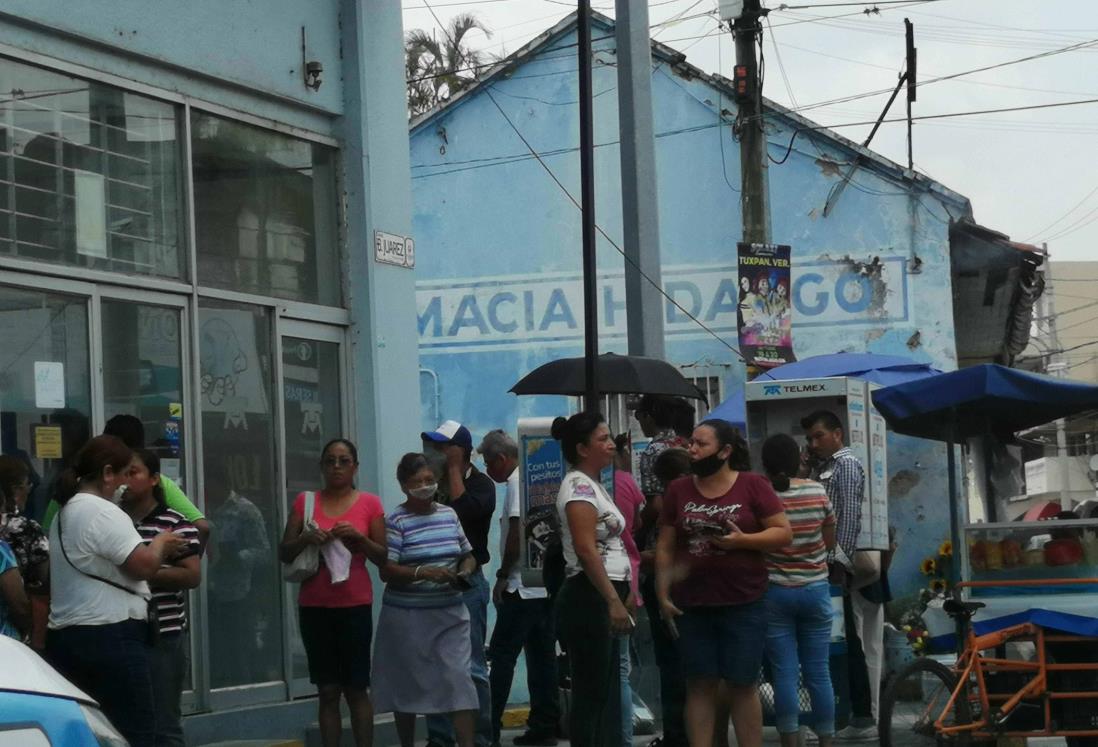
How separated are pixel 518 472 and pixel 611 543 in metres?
2.52

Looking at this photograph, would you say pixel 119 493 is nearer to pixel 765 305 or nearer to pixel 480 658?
pixel 480 658

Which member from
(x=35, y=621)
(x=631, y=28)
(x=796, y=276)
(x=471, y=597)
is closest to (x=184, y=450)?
(x=471, y=597)

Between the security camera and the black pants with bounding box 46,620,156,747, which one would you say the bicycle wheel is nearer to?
the black pants with bounding box 46,620,156,747

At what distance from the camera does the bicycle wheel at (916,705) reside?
9.36 meters

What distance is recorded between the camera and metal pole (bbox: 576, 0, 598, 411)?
911 centimetres

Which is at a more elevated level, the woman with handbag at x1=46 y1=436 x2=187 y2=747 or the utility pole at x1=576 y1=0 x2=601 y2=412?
the utility pole at x1=576 y1=0 x2=601 y2=412

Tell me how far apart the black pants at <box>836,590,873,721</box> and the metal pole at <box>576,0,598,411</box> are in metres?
2.94

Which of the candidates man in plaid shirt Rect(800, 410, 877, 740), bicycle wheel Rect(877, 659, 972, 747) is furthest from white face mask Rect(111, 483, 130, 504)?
man in plaid shirt Rect(800, 410, 877, 740)

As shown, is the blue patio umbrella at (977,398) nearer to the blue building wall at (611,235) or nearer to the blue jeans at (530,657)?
the blue jeans at (530,657)

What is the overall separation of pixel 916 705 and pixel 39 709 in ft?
21.7

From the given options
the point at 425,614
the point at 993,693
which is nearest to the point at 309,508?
the point at 425,614

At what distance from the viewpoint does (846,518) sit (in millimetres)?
10664

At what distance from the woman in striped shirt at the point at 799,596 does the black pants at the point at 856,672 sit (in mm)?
1766

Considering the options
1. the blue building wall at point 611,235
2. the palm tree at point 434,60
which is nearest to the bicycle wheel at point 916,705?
the blue building wall at point 611,235
